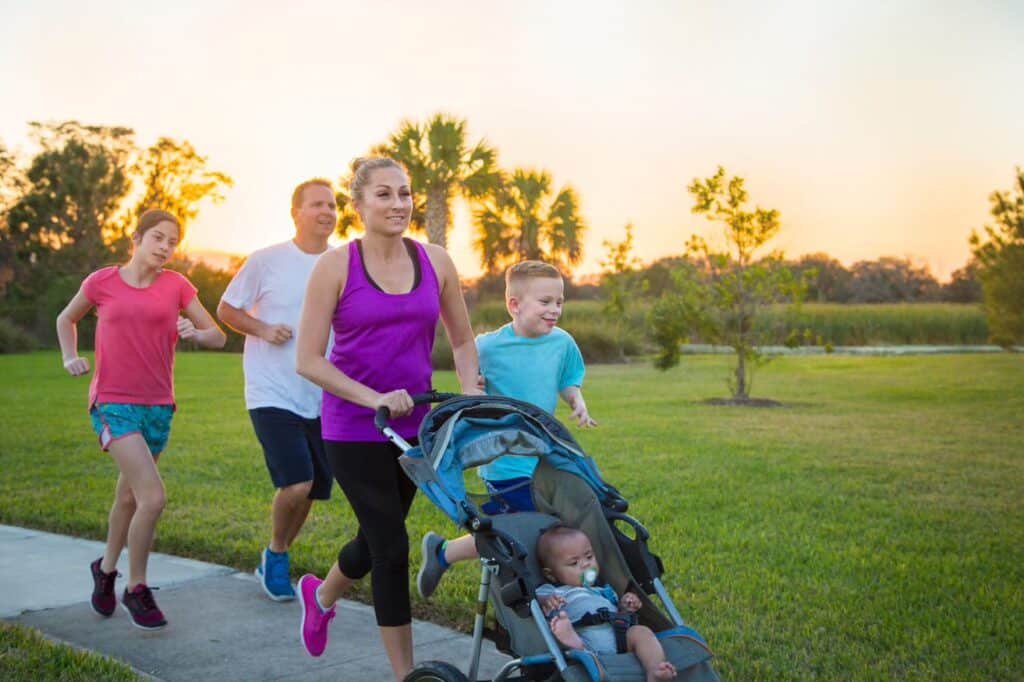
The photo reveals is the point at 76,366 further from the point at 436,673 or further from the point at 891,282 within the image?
the point at 891,282

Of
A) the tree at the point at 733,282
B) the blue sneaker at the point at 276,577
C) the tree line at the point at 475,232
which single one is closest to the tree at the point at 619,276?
the tree line at the point at 475,232

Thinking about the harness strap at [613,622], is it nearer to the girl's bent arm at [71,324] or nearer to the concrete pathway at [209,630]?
the concrete pathway at [209,630]

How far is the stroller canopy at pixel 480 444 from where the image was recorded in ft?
11.0

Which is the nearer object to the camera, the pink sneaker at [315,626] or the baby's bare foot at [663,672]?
the baby's bare foot at [663,672]

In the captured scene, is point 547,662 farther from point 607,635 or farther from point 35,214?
point 35,214

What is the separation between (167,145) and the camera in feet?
163

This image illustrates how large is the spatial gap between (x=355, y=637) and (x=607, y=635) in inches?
68.3

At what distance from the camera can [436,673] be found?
3.25 m

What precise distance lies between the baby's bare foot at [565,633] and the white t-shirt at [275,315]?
7.53 ft

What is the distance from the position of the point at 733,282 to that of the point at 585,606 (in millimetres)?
14100

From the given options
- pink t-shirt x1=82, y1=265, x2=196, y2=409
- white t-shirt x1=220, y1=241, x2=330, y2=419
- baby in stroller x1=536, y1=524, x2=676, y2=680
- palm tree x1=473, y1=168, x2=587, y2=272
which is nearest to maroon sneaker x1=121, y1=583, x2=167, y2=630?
pink t-shirt x1=82, y1=265, x2=196, y2=409

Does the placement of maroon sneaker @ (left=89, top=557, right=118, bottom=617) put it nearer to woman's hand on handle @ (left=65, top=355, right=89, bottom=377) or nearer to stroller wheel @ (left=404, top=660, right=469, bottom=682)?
woman's hand on handle @ (left=65, top=355, right=89, bottom=377)

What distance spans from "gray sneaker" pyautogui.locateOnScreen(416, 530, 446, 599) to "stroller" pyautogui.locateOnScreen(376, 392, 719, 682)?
6.9 inches

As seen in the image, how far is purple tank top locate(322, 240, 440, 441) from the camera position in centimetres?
354
